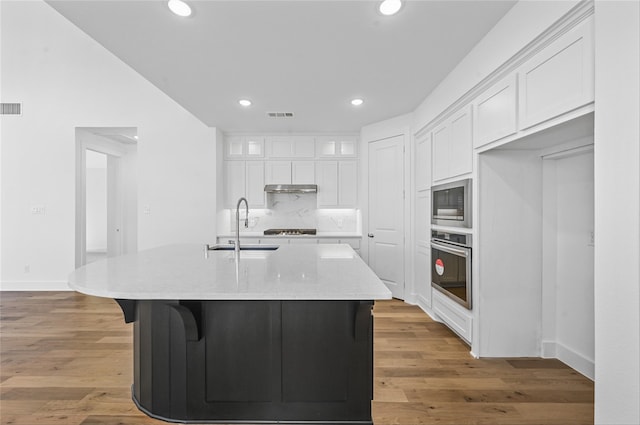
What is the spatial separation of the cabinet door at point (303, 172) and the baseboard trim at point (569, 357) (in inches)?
147

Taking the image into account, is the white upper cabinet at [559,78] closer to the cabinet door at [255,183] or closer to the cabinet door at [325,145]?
the cabinet door at [325,145]

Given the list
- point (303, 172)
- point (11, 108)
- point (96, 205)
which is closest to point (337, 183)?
point (303, 172)

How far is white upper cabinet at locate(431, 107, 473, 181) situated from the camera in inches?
113

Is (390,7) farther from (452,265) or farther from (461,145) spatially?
(452,265)

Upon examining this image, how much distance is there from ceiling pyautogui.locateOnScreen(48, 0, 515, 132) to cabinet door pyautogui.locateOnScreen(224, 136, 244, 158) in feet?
4.46

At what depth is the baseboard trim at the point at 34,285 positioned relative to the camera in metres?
4.99

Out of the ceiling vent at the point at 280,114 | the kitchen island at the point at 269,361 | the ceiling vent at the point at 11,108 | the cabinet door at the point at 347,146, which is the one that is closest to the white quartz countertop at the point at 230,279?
the kitchen island at the point at 269,361

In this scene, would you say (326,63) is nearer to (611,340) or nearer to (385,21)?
(385,21)

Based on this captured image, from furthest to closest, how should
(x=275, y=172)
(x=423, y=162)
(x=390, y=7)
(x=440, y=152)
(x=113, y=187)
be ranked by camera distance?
1. (x=113, y=187)
2. (x=275, y=172)
3. (x=423, y=162)
4. (x=440, y=152)
5. (x=390, y=7)

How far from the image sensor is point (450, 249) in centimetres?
314

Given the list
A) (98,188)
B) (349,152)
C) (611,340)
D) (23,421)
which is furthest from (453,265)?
(98,188)

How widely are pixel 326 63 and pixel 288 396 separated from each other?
2613 mm

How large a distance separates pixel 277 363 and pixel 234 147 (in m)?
4.24

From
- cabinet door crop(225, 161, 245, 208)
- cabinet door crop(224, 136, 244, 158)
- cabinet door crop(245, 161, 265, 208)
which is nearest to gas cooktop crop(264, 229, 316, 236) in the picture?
cabinet door crop(245, 161, 265, 208)
